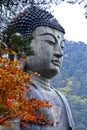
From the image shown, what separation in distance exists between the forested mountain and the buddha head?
26.2 meters

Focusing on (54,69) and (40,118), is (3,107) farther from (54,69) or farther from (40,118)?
(54,69)

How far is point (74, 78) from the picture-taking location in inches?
1522

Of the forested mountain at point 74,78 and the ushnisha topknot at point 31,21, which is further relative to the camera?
the forested mountain at point 74,78

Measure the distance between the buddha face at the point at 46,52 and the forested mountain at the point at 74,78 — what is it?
26216 millimetres

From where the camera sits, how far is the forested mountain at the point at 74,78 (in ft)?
113

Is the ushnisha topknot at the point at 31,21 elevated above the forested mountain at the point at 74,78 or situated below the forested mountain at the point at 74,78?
below

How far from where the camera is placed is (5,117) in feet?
13.6

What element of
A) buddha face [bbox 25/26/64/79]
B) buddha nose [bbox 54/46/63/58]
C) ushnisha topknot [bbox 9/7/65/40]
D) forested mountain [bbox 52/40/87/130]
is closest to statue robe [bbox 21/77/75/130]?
buddha face [bbox 25/26/64/79]

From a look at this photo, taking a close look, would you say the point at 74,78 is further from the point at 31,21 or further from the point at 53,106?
the point at 53,106

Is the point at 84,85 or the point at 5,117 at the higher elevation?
the point at 84,85

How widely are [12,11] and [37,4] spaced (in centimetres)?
32

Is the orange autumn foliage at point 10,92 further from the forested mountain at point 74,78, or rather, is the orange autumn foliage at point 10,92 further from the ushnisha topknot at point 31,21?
the forested mountain at point 74,78

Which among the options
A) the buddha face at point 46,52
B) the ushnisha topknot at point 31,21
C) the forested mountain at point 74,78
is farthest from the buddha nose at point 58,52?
the forested mountain at point 74,78

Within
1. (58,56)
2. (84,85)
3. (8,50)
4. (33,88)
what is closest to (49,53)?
(58,56)
